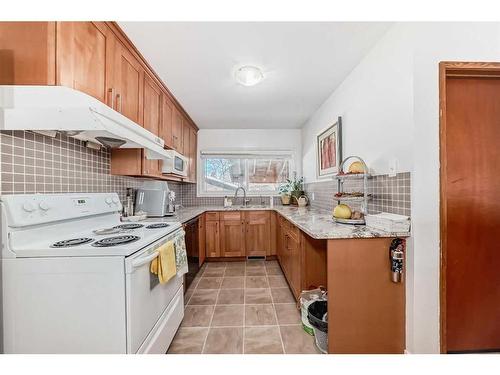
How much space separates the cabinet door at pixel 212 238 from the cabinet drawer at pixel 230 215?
15 cm

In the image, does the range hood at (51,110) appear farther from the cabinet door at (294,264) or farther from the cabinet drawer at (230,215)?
the cabinet drawer at (230,215)

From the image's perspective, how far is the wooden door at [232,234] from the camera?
346cm

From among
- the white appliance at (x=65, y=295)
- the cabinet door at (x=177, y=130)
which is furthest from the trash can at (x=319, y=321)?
the cabinet door at (x=177, y=130)

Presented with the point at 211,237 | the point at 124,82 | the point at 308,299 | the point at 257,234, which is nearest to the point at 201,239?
the point at 211,237

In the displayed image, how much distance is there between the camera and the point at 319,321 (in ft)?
4.97

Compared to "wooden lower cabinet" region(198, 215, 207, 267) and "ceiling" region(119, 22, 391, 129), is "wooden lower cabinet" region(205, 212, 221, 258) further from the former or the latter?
"ceiling" region(119, 22, 391, 129)

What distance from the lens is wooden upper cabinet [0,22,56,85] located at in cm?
105

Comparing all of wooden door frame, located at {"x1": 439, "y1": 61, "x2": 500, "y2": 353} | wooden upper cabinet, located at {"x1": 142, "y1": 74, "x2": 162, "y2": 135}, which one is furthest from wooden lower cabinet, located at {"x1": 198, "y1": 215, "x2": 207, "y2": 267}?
wooden door frame, located at {"x1": 439, "y1": 61, "x2": 500, "y2": 353}

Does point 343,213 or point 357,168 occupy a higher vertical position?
point 357,168

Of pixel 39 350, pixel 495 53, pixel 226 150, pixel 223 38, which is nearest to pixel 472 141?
pixel 495 53

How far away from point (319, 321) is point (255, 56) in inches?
82.5

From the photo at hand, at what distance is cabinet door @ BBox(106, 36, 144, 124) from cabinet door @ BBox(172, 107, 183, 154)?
0.87 metres

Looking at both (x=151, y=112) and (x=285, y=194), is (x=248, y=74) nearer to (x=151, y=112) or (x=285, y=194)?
(x=151, y=112)

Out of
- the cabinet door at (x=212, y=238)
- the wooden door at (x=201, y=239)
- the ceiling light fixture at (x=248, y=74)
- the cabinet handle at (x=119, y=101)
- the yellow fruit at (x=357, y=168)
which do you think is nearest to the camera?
the cabinet handle at (x=119, y=101)
